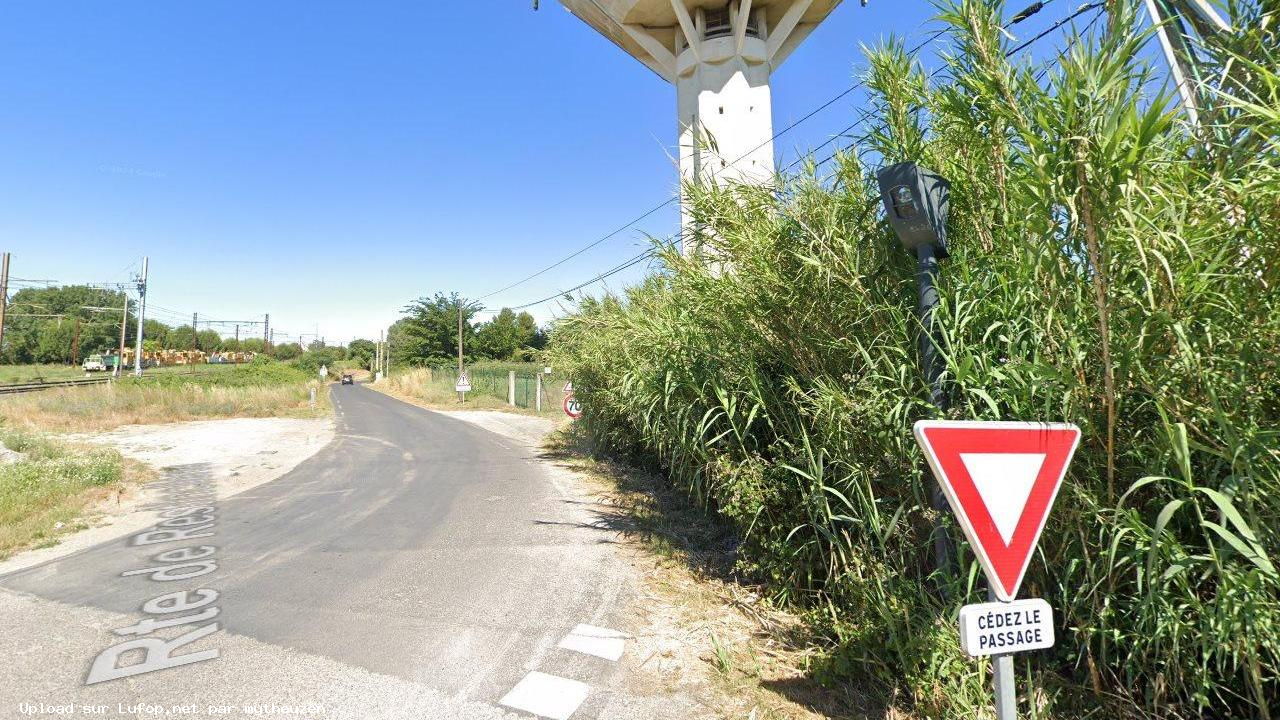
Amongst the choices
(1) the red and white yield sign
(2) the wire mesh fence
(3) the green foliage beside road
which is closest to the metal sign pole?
(1) the red and white yield sign

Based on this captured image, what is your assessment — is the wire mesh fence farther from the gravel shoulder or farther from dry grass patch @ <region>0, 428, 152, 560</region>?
dry grass patch @ <region>0, 428, 152, 560</region>

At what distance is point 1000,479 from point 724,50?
53.5ft

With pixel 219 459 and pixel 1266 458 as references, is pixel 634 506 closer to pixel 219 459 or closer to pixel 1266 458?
pixel 1266 458

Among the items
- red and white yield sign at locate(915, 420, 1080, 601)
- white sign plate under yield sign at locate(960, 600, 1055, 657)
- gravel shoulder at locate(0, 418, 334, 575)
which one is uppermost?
red and white yield sign at locate(915, 420, 1080, 601)

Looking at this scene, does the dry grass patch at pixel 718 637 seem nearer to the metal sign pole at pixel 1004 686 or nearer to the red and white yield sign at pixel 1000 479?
the metal sign pole at pixel 1004 686

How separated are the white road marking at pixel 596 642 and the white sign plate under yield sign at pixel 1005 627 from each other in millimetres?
2231

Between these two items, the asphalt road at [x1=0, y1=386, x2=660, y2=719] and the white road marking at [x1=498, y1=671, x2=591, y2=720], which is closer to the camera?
the white road marking at [x1=498, y1=671, x2=591, y2=720]

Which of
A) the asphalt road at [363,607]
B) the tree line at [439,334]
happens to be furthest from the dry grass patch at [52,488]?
the tree line at [439,334]

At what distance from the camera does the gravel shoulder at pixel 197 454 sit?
20.2ft

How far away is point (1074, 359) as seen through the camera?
2.06m

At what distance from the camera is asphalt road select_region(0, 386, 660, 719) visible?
2896mm

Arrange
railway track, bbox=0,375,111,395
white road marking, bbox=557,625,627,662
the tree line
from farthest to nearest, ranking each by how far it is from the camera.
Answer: the tree line
railway track, bbox=0,375,111,395
white road marking, bbox=557,625,627,662

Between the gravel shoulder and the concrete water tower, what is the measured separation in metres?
12.9

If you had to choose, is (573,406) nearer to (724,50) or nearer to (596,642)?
(596,642)
